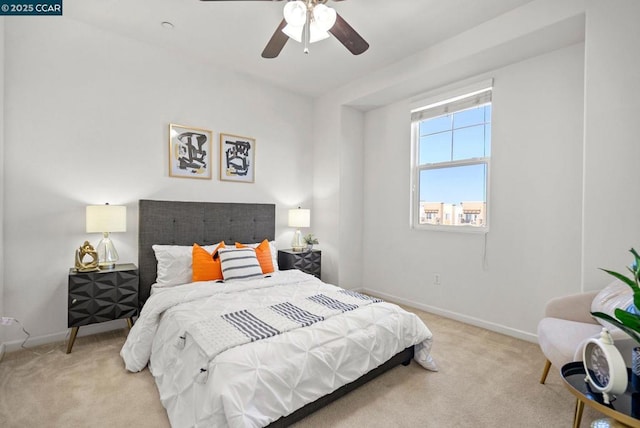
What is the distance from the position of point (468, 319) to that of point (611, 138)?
6.86 feet

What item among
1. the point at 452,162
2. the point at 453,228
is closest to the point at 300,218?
the point at 453,228

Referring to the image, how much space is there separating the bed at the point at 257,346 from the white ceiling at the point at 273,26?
1.67m

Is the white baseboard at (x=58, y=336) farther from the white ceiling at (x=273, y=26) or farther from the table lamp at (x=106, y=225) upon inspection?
the white ceiling at (x=273, y=26)

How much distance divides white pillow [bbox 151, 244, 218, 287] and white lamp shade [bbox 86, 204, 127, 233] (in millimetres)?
431

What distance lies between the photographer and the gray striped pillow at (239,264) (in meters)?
2.84

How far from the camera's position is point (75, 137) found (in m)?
2.79

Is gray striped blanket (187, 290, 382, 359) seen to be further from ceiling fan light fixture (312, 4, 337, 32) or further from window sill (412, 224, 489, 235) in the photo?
ceiling fan light fixture (312, 4, 337, 32)

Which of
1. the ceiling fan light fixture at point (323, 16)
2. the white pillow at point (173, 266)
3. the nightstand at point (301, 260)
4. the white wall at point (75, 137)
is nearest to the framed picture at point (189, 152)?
the white wall at point (75, 137)

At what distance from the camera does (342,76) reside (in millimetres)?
3805

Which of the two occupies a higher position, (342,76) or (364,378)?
(342,76)

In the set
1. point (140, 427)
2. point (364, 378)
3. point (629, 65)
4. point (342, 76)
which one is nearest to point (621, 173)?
point (629, 65)

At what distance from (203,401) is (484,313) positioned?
9.41 ft

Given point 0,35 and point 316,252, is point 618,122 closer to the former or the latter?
point 316,252

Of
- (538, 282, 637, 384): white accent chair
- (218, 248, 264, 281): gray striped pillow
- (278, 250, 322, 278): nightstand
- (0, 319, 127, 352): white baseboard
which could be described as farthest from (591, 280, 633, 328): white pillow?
(0, 319, 127, 352): white baseboard
